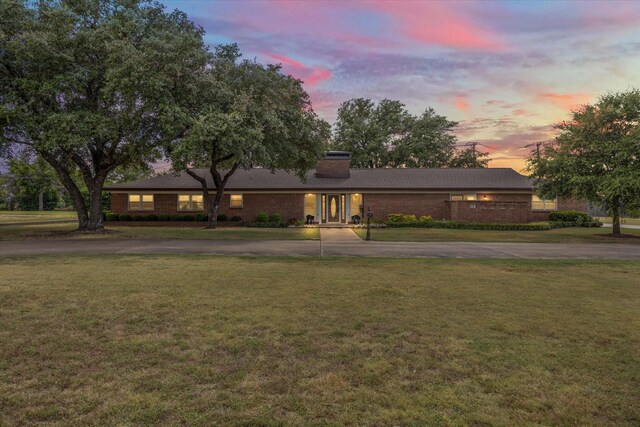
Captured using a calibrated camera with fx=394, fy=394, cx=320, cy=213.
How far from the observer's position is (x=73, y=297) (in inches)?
286

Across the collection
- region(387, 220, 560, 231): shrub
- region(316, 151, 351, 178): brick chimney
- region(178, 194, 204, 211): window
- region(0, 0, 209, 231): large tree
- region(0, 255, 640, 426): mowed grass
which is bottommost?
region(0, 255, 640, 426): mowed grass

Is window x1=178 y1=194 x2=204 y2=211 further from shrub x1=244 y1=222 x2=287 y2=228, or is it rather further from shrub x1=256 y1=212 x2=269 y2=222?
shrub x1=244 y1=222 x2=287 y2=228

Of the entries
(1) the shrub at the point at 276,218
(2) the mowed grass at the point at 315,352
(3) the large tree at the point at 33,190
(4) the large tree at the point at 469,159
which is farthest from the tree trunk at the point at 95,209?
(4) the large tree at the point at 469,159

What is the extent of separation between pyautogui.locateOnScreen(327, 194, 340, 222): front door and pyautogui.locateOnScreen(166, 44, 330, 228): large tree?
7080 mm

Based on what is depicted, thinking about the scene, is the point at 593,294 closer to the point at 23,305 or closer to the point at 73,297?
the point at 73,297

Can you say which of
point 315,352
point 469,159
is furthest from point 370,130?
point 315,352

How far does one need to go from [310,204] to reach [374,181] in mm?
5914

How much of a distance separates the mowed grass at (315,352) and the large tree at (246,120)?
10.7 m

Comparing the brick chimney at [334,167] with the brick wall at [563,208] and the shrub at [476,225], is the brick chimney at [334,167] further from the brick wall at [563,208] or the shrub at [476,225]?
the brick wall at [563,208]

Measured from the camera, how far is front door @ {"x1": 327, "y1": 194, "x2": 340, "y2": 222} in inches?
1318

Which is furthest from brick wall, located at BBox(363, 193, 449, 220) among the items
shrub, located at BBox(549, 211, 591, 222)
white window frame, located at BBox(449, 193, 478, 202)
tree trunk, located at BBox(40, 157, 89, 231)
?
tree trunk, located at BBox(40, 157, 89, 231)

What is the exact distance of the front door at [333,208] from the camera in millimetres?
33469

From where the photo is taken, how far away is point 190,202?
3369cm

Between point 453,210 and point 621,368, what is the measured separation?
27.7 m
